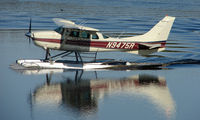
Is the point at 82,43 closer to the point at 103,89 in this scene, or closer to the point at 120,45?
the point at 120,45

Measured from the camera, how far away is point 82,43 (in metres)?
16.9

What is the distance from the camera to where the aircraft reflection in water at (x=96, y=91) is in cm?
1226

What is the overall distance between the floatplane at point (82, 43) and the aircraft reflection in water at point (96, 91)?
122 centimetres

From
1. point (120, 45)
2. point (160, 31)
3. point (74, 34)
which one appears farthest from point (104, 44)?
point (160, 31)

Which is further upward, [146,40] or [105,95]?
[146,40]

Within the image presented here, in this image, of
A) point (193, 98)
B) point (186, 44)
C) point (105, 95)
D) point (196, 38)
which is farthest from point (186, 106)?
point (196, 38)

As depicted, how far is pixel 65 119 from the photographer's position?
35.3ft

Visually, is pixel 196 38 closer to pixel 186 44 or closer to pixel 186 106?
pixel 186 44

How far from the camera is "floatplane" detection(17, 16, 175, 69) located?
16328 millimetres

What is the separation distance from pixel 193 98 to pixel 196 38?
13258 mm

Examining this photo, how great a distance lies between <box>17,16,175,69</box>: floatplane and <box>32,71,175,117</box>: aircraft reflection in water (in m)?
1.22

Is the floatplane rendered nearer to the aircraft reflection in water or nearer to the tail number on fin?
the tail number on fin

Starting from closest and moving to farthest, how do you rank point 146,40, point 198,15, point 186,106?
point 186,106 → point 146,40 → point 198,15

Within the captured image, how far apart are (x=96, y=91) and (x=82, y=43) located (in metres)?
3.59
